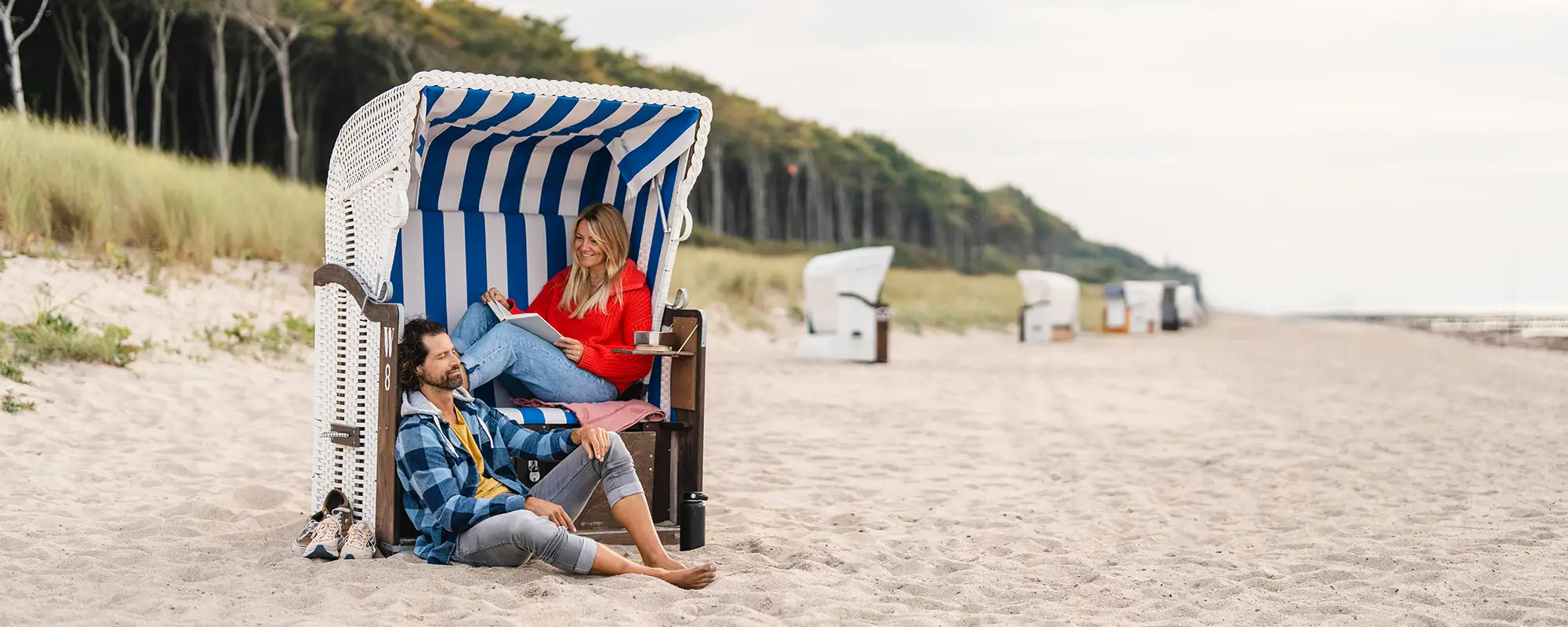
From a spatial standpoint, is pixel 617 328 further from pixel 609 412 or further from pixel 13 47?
pixel 13 47

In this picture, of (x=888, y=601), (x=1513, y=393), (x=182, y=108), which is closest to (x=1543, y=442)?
(x=1513, y=393)

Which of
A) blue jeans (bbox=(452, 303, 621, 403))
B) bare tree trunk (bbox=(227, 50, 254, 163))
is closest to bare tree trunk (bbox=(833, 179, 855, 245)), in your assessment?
bare tree trunk (bbox=(227, 50, 254, 163))

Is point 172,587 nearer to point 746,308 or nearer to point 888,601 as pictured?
point 888,601

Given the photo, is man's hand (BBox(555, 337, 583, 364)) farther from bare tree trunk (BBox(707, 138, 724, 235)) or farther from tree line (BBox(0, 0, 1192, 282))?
bare tree trunk (BBox(707, 138, 724, 235))

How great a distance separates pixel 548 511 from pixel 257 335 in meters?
6.09

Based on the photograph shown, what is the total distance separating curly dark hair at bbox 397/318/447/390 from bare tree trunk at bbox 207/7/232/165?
17.6m

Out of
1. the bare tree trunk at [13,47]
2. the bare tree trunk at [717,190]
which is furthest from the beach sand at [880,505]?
the bare tree trunk at [717,190]

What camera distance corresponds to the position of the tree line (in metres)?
17.6

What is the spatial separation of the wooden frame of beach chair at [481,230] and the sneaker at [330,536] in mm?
54

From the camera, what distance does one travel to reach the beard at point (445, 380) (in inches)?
150

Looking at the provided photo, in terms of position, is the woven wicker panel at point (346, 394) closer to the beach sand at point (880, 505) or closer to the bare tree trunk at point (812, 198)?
the beach sand at point (880, 505)

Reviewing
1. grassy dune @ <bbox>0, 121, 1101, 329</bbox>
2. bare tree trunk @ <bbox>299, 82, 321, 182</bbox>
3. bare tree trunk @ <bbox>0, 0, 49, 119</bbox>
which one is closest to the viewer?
grassy dune @ <bbox>0, 121, 1101, 329</bbox>

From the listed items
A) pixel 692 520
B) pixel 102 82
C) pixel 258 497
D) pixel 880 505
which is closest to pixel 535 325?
pixel 692 520

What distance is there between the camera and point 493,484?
12.7ft
